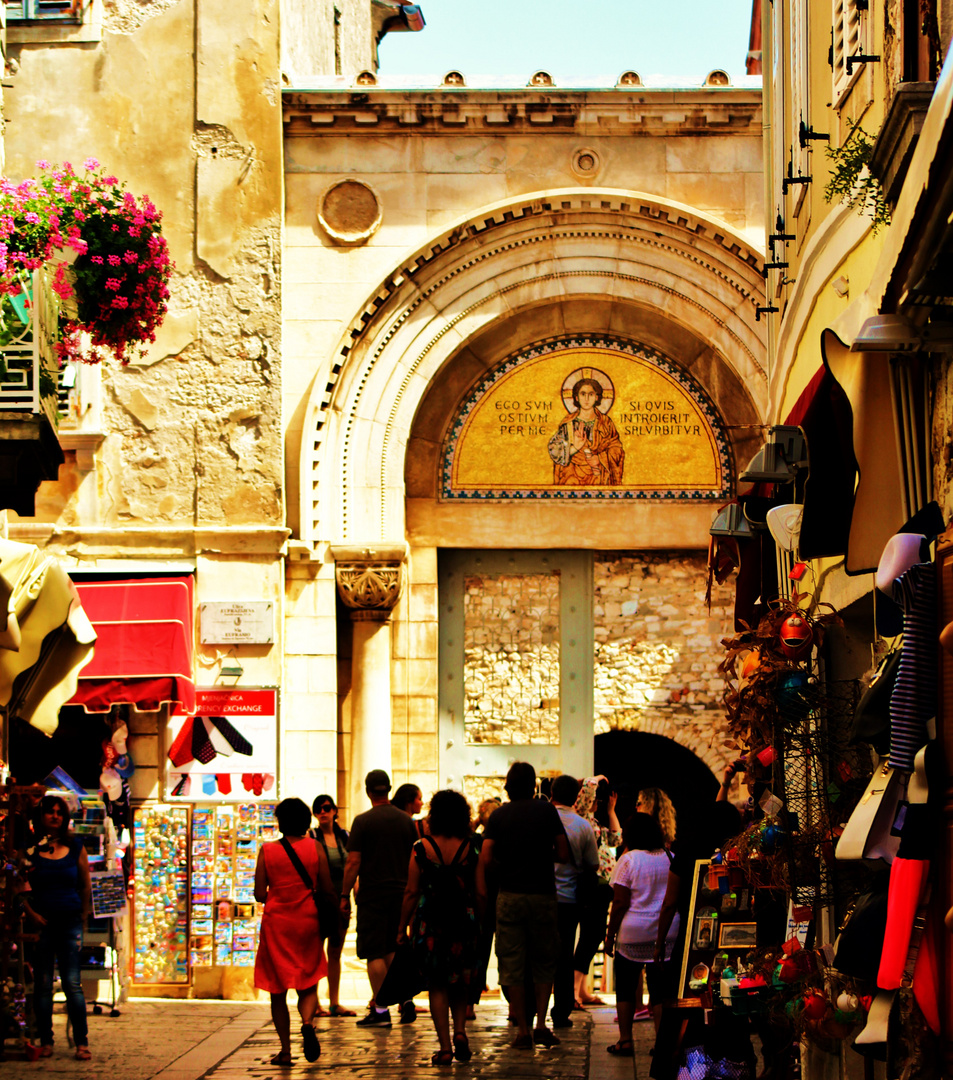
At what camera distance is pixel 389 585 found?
1717 cm

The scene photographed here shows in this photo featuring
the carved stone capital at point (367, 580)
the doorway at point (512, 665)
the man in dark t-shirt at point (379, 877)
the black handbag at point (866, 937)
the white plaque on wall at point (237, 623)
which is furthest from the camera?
the doorway at point (512, 665)

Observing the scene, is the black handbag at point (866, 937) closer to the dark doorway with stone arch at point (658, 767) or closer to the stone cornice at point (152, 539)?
the stone cornice at point (152, 539)

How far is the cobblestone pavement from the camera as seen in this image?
395 inches

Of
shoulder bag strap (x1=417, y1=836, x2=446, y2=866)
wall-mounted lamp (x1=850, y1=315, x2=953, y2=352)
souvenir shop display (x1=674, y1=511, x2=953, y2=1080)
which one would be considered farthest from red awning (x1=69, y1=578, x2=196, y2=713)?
wall-mounted lamp (x1=850, y1=315, x2=953, y2=352)

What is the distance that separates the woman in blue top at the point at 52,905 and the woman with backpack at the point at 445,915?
2256 millimetres

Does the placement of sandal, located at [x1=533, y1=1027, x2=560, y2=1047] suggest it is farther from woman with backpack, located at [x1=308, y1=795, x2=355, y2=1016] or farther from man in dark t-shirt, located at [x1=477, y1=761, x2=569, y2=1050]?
woman with backpack, located at [x1=308, y1=795, x2=355, y2=1016]

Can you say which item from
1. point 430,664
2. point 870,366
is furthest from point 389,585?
Answer: point 870,366

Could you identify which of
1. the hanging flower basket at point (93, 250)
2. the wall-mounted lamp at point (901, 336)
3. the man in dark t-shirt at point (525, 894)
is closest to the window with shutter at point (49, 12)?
the hanging flower basket at point (93, 250)

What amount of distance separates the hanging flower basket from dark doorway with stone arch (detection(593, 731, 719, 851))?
8576 millimetres

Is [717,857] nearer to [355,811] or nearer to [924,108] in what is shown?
[924,108]

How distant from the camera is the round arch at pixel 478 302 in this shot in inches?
679

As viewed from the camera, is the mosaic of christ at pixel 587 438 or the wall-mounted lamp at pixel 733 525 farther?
the mosaic of christ at pixel 587 438

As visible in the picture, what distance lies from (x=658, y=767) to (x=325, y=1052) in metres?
10.1

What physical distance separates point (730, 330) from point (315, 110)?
4.84 m
